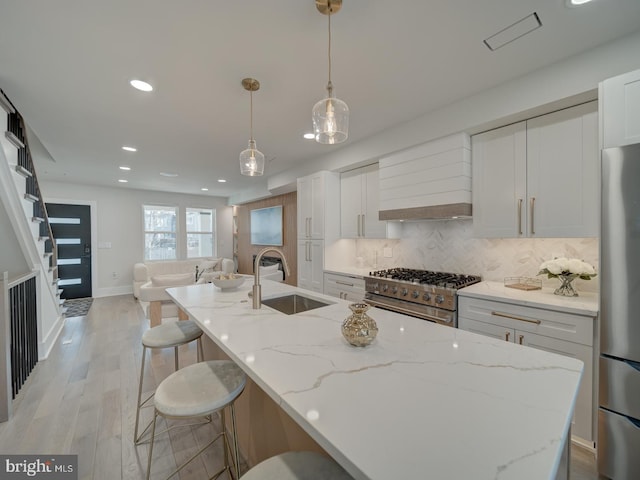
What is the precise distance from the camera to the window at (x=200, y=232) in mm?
7578

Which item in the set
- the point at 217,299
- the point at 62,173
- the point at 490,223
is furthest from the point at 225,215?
the point at 490,223

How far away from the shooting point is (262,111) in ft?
8.34

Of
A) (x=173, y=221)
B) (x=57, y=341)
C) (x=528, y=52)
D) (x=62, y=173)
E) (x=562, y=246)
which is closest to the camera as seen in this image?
(x=528, y=52)

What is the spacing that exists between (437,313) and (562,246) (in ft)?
3.76

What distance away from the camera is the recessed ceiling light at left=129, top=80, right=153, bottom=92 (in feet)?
6.71

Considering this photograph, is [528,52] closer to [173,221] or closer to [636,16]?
[636,16]

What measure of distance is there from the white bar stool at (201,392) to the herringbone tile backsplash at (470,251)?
8.03 ft

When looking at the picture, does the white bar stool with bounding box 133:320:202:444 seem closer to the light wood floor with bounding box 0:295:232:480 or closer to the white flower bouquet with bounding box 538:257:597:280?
the light wood floor with bounding box 0:295:232:480

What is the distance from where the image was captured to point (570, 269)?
1933mm

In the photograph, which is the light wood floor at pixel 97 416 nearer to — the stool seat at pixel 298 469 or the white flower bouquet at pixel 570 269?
the stool seat at pixel 298 469

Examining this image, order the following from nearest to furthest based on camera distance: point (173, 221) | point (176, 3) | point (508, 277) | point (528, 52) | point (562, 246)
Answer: point (176, 3)
point (528, 52)
point (562, 246)
point (508, 277)
point (173, 221)

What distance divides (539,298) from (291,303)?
1.82m

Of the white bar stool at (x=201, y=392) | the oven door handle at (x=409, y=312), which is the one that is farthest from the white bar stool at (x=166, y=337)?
the oven door handle at (x=409, y=312)

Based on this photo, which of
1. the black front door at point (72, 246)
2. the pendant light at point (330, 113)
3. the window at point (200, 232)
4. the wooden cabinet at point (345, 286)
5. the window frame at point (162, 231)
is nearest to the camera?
the pendant light at point (330, 113)
